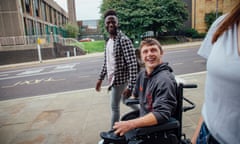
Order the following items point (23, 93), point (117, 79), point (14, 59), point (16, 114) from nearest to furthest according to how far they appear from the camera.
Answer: point (117, 79) < point (16, 114) < point (23, 93) < point (14, 59)

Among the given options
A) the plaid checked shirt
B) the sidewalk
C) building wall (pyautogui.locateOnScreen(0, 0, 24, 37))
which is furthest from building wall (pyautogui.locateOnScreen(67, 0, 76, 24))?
the plaid checked shirt

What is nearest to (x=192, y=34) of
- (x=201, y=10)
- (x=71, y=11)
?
(x=201, y=10)

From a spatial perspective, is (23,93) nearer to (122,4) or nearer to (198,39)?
(122,4)

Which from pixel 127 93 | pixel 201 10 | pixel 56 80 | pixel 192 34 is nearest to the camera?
pixel 127 93

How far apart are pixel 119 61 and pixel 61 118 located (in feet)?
6.90

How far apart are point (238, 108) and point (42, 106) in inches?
191

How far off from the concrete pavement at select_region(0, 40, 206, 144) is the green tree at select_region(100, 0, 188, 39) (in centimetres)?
1944

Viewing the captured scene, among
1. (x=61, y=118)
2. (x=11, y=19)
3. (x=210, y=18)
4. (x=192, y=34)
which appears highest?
(x=210, y=18)

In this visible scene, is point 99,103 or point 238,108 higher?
point 238,108

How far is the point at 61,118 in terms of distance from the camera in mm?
4047

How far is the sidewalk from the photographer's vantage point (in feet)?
10.7

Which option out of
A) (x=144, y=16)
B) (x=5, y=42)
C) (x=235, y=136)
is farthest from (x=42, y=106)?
(x=144, y=16)

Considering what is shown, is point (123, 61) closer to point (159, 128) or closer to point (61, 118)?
point (159, 128)

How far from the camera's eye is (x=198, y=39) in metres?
27.2
